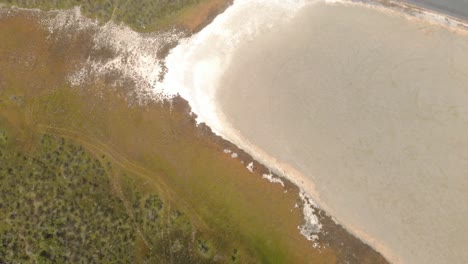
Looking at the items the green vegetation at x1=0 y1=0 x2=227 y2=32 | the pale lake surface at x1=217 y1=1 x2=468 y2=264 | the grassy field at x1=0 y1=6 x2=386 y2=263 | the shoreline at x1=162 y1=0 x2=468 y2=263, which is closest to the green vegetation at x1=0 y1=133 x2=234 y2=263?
the grassy field at x1=0 y1=6 x2=386 y2=263

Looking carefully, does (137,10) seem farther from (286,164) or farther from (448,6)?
(448,6)

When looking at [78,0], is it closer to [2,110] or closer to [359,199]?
[2,110]

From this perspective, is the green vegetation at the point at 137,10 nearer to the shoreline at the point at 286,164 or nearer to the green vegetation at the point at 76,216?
the shoreline at the point at 286,164

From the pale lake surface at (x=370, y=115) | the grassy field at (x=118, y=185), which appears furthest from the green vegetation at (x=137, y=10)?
the pale lake surface at (x=370, y=115)

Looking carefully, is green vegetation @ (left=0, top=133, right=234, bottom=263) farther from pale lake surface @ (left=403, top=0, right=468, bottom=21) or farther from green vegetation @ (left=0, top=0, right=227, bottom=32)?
pale lake surface @ (left=403, top=0, right=468, bottom=21)

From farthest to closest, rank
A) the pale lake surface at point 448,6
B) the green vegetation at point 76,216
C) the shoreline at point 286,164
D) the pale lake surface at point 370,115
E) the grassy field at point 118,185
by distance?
the pale lake surface at point 448,6 → the pale lake surface at point 370,115 → the shoreline at point 286,164 → the grassy field at point 118,185 → the green vegetation at point 76,216

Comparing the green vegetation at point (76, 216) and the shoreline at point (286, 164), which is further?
the shoreline at point (286, 164)

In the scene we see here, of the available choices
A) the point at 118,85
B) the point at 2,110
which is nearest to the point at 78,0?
the point at 118,85
